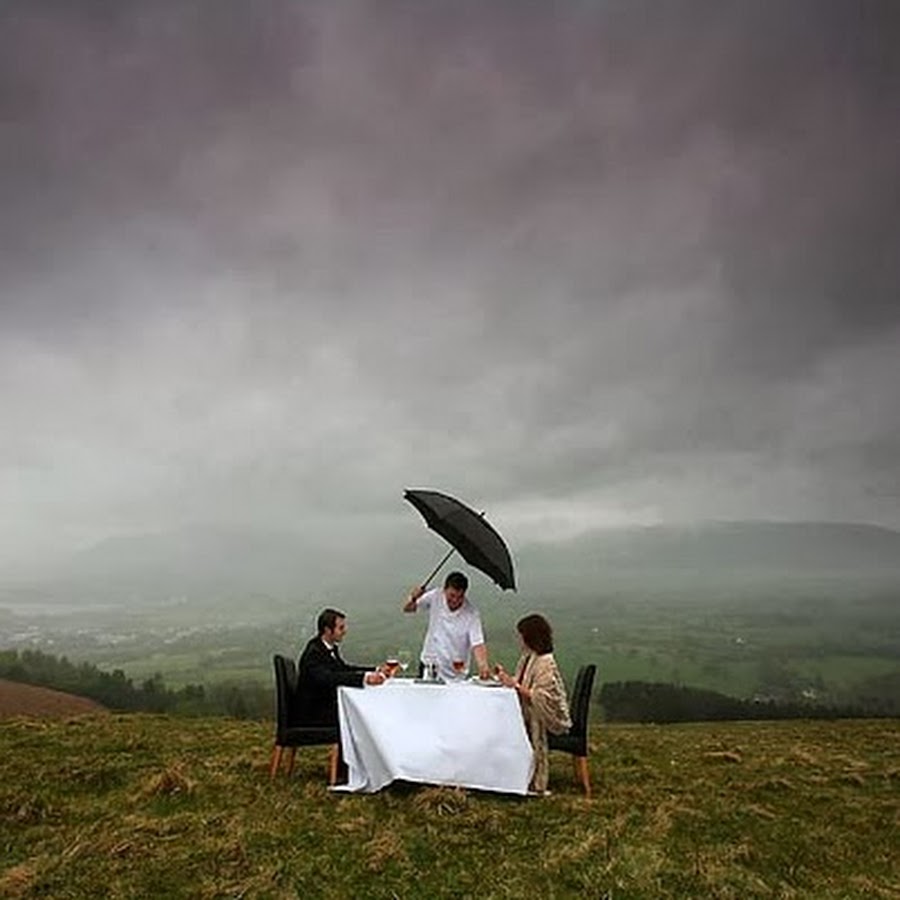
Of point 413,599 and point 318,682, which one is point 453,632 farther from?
point 318,682

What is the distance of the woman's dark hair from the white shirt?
0.67m

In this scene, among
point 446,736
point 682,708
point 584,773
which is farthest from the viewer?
point 682,708

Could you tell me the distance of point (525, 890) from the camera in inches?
208

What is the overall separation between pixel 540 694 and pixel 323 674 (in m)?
2.20

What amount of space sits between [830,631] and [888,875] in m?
203

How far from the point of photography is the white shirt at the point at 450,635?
8.66 m

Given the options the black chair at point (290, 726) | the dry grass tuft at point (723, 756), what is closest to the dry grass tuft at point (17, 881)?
the black chair at point (290, 726)

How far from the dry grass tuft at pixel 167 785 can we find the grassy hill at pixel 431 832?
0.02 meters

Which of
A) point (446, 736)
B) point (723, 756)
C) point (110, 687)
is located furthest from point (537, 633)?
point (110, 687)

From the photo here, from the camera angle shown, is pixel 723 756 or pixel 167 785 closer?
pixel 167 785

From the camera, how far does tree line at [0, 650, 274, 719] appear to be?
32625 mm

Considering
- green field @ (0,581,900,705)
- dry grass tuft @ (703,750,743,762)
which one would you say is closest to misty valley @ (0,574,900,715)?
green field @ (0,581,900,705)

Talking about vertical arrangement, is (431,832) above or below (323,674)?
below

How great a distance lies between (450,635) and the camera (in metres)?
8.68
